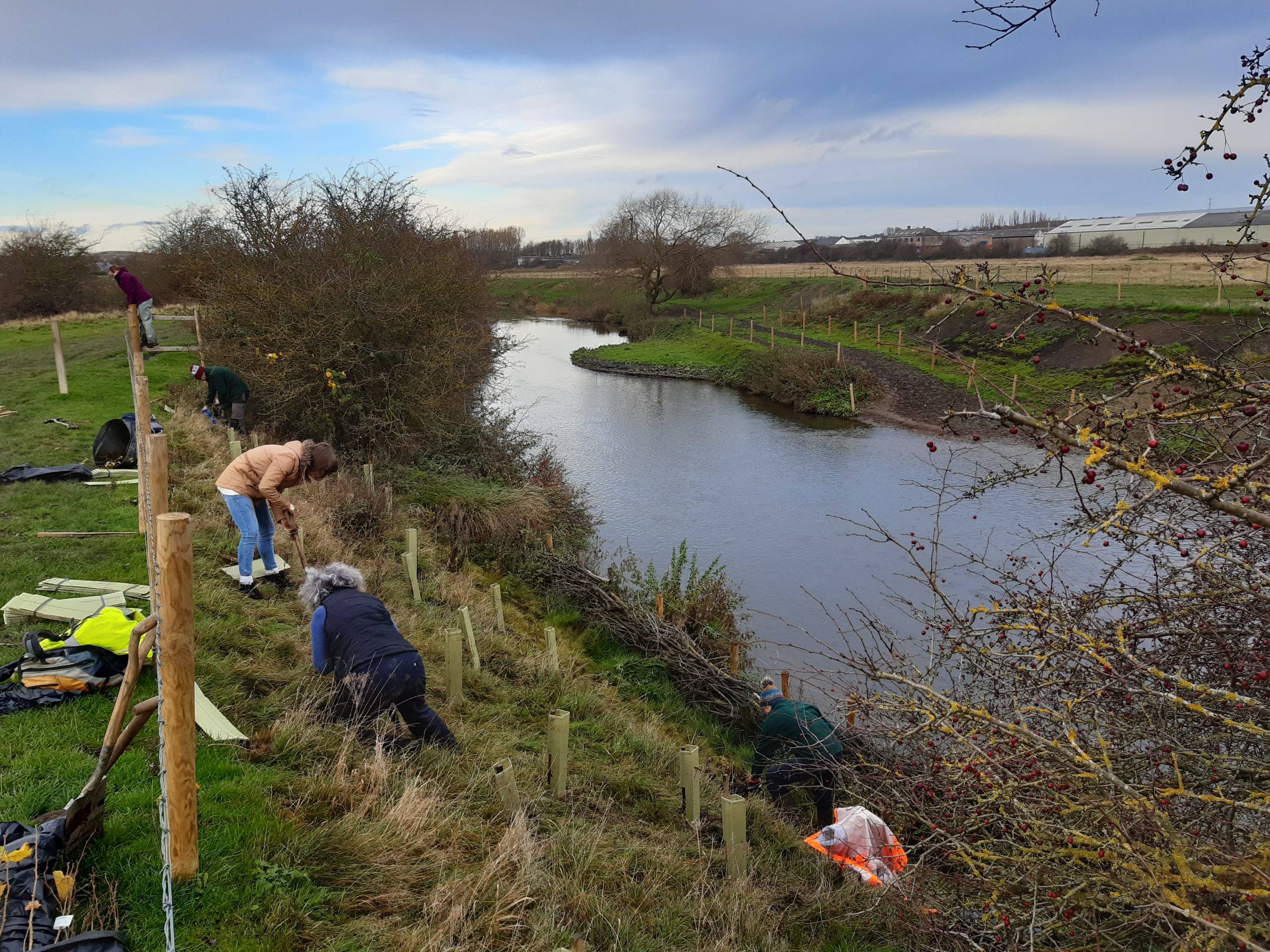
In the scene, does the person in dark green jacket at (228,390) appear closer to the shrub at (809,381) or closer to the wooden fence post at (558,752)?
the wooden fence post at (558,752)

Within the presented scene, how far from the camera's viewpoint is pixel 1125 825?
3.01m

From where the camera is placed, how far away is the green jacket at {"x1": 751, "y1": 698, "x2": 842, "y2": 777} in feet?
A: 21.0

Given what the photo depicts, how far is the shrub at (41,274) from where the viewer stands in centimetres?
3547

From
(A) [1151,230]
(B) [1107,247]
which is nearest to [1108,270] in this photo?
(B) [1107,247]

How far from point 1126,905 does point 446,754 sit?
3842 mm

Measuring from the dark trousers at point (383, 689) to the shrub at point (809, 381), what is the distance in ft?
78.3

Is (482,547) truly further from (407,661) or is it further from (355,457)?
(407,661)

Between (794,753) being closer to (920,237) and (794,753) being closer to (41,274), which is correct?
(920,237)

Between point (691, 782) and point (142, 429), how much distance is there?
5.68 meters

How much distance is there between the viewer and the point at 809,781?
6746 mm

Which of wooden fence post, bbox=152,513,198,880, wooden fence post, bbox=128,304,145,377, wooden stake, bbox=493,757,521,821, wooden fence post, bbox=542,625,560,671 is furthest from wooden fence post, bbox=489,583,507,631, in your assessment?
wooden fence post, bbox=152,513,198,880

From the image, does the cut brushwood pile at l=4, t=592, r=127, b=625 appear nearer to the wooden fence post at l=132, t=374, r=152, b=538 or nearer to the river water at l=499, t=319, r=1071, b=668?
the wooden fence post at l=132, t=374, r=152, b=538

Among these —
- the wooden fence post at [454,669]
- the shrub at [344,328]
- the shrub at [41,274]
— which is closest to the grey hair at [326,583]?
the wooden fence post at [454,669]

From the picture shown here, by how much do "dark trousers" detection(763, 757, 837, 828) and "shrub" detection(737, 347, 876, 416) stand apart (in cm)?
2156
